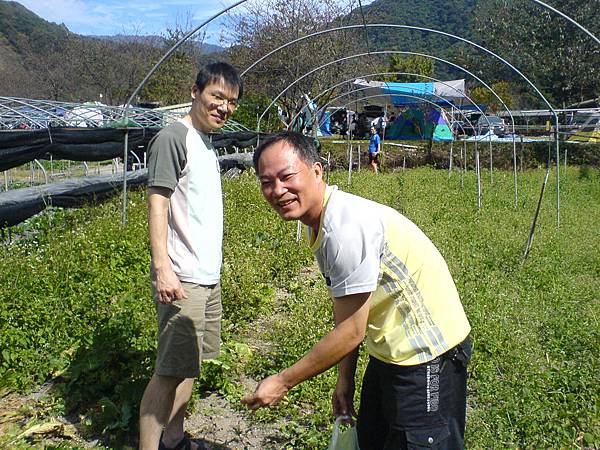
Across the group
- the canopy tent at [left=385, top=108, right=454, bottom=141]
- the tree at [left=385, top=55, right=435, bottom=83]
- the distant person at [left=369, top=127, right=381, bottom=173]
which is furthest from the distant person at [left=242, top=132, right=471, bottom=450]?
the tree at [left=385, top=55, right=435, bottom=83]

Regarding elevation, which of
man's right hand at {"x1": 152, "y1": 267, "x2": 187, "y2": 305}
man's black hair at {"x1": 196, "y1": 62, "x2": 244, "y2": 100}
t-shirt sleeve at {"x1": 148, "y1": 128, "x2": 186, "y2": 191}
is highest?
man's black hair at {"x1": 196, "y1": 62, "x2": 244, "y2": 100}

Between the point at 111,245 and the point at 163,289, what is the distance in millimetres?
3334

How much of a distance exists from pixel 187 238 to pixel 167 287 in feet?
0.86

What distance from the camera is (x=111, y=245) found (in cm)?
577

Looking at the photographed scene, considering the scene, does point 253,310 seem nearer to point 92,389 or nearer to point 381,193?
point 92,389

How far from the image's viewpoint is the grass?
3.51 m

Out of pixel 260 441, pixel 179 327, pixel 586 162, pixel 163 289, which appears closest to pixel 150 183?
pixel 163 289

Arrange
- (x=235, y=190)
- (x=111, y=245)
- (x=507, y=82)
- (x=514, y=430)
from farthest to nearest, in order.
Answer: (x=507, y=82) < (x=235, y=190) < (x=111, y=245) < (x=514, y=430)

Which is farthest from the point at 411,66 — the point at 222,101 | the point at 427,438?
the point at 427,438

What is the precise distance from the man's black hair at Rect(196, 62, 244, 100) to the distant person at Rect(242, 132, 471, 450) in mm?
939

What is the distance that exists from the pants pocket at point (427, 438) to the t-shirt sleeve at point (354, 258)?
0.53 m

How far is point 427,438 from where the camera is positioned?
6.63 ft

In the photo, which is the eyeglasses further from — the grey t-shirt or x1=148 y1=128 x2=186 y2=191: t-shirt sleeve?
x1=148 y1=128 x2=186 y2=191: t-shirt sleeve

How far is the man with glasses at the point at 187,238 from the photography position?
2742 millimetres
